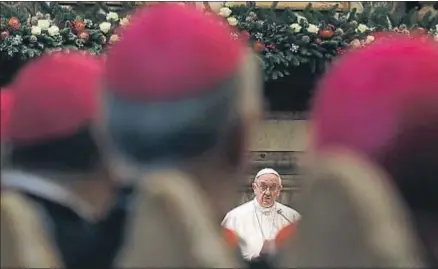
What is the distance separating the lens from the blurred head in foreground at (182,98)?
2.96 ft

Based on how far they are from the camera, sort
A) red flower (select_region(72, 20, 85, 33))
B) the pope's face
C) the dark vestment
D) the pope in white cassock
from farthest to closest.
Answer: red flower (select_region(72, 20, 85, 33)), the pope's face, the pope in white cassock, the dark vestment

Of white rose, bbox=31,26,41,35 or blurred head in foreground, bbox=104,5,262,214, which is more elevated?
blurred head in foreground, bbox=104,5,262,214

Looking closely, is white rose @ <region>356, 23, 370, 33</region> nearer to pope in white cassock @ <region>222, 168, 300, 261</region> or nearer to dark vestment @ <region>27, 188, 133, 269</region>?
pope in white cassock @ <region>222, 168, 300, 261</region>

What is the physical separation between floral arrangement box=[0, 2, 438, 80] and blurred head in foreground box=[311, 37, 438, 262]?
2233mm

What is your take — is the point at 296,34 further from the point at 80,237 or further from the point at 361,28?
the point at 80,237

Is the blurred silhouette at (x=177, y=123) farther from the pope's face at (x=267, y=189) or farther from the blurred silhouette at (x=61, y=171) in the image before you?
the pope's face at (x=267, y=189)

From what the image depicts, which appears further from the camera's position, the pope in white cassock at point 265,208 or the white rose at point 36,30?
the white rose at point 36,30

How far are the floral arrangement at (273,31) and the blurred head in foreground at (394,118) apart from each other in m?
2.23

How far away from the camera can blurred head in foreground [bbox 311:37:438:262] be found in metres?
0.89

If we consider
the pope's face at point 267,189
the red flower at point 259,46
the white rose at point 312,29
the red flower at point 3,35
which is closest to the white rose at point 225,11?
the red flower at point 259,46

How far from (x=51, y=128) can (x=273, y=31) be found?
2.32m

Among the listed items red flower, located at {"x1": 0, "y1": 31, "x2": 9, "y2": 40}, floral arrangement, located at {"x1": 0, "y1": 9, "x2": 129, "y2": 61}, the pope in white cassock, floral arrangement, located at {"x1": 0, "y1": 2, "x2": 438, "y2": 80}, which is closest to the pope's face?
the pope in white cassock

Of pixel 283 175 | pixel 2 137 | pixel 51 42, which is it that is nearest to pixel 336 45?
pixel 283 175

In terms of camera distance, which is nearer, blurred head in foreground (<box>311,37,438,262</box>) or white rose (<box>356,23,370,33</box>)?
blurred head in foreground (<box>311,37,438,262</box>)
